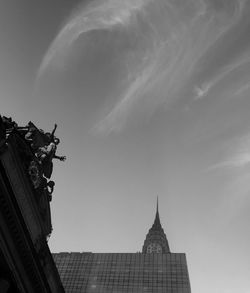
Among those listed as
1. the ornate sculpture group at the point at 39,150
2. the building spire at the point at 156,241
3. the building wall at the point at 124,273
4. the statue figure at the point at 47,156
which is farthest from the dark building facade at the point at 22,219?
the building spire at the point at 156,241

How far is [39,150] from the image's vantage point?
28.1m

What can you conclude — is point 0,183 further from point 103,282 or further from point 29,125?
point 103,282

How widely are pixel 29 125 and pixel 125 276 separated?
86.0m

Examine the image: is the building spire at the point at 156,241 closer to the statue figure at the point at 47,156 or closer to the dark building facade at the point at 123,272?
the dark building facade at the point at 123,272

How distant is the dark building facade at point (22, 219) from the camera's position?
20.8m

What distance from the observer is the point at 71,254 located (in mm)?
117250

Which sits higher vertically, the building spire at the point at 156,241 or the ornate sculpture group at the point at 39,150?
the building spire at the point at 156,241

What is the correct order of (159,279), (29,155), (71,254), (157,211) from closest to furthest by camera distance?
(29,155) → (159,279) → (71,254) → (157,211)

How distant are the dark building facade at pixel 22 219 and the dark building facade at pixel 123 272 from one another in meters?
77.0

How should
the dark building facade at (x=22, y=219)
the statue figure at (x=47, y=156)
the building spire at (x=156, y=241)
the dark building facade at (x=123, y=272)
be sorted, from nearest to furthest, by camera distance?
the dark building facade at (x=22, y=219)
the statue figure at (x=47, y=156)
the dark building facade at (x=123, y=272)
the building spire at (x=156, y=241)

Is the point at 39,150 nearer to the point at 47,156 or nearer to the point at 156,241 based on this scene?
the point at 47,156

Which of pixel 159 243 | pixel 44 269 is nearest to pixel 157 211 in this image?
pixel 159 243

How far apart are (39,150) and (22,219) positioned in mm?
7617

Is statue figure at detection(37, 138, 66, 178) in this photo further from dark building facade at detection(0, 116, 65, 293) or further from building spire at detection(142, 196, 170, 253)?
building spire at detection(142, 196, 170, 253)
